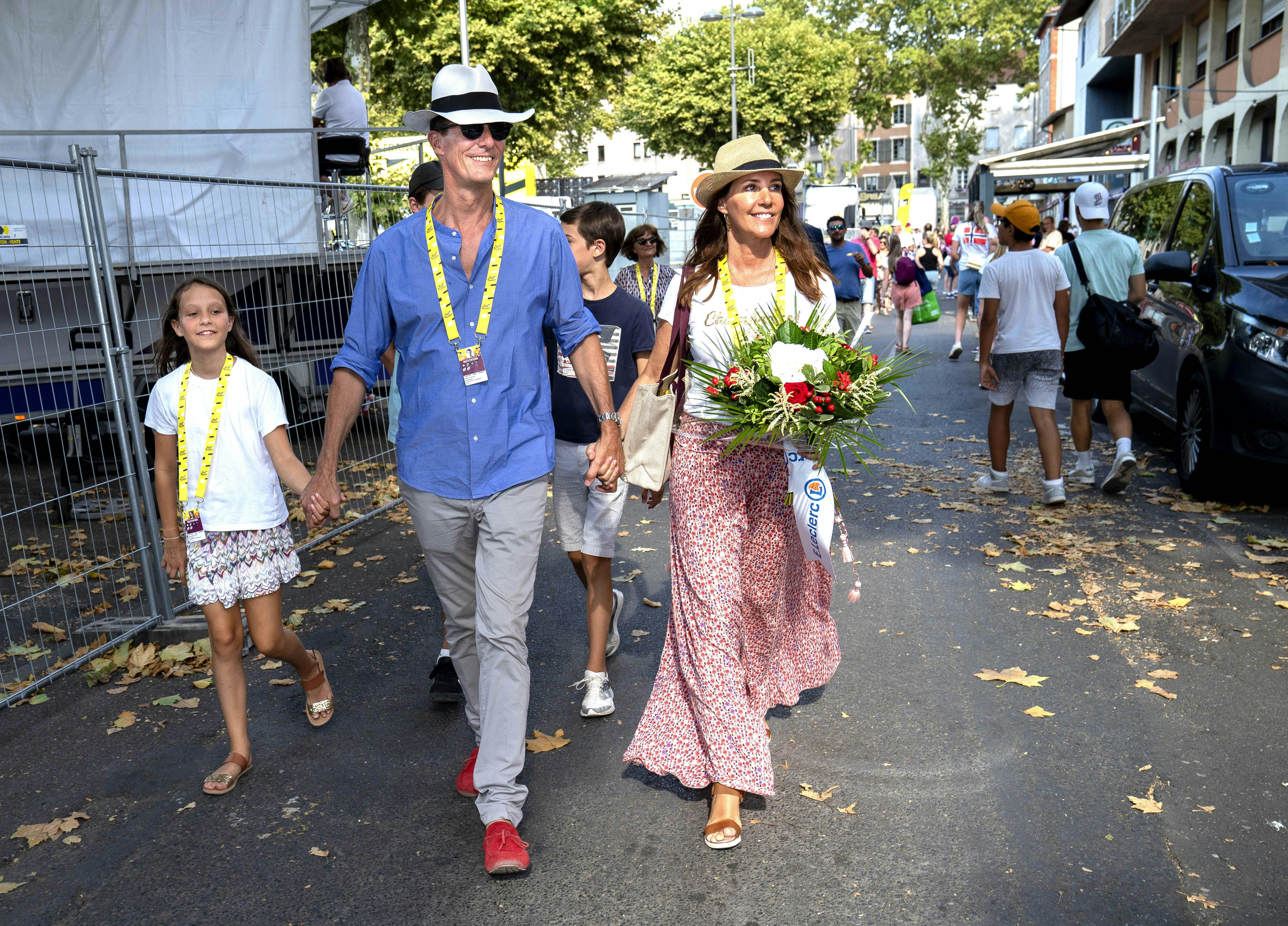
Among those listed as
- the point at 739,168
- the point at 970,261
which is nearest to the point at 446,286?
the point at 739,168

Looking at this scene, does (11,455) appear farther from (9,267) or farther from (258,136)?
(9,267)

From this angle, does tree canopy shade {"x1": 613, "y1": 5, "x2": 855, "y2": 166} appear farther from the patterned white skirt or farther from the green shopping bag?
the patterned white skirt

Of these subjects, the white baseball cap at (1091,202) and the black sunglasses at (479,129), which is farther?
the white baseball cap at (1091,202)

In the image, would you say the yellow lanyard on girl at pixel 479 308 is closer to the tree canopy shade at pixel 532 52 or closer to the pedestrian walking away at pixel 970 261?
the pedestrian walking away at pixel 970 261

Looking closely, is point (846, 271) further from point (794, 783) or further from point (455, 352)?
point (455, 352)

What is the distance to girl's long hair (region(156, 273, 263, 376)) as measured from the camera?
4250mm

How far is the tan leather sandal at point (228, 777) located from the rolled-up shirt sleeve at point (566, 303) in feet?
6.29

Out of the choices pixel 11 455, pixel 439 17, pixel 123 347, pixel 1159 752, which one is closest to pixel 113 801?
pixel 123 347

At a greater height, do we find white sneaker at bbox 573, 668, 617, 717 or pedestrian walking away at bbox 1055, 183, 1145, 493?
pedestrian walking away at bbox 1055, 183, 1145, 493

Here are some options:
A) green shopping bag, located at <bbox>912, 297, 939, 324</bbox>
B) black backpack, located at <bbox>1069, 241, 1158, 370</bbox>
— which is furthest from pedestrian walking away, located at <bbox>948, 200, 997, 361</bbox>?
black backpack, located at <bbox>1069, 241, 1158, 370</bbox>

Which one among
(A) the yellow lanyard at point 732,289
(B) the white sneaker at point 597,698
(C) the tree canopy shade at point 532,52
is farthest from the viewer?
(C) the tree canopy shade at point 532,52

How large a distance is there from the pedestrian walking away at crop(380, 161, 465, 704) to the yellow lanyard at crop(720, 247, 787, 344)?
0.99 m

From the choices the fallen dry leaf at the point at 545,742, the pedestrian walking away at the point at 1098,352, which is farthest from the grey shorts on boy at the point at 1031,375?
the fallen dry leaf at the point at 545,742

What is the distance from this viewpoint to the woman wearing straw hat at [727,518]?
12.4 ft
